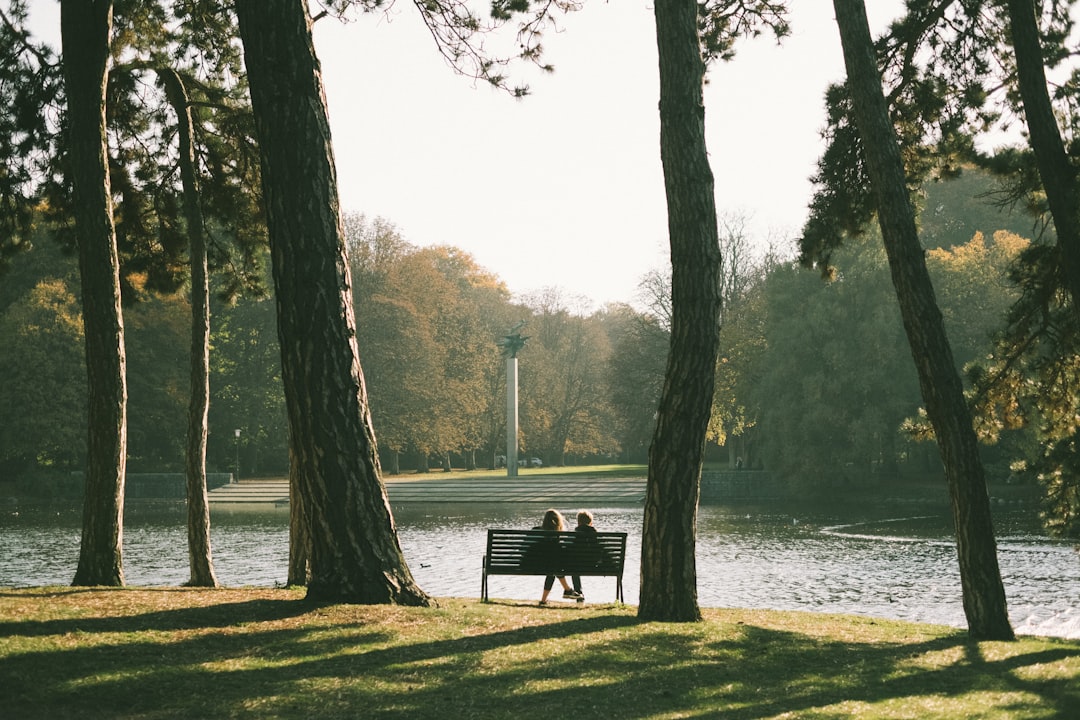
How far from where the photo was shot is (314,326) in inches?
311

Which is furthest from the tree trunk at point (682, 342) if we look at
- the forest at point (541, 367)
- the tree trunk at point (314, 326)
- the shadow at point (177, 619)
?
the forest at point (541, 367)

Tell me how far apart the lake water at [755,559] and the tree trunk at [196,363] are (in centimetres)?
155

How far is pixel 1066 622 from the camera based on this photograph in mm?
15180

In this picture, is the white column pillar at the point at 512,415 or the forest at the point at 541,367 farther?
the white column pillar at the point at 512,415

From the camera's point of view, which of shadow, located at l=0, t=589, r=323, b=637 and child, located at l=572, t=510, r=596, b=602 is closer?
shadow, located at l=0, t=589, r=323, b=637

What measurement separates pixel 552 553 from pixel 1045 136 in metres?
6.16

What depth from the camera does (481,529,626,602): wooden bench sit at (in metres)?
11.3

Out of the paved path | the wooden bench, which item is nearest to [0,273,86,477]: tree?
the paved path

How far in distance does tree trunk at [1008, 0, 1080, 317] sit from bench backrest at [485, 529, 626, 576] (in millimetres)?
5058

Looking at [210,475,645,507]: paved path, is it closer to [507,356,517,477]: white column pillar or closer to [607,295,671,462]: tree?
[507,356,517,477]: white column pillar

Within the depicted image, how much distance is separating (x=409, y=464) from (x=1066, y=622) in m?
52.4

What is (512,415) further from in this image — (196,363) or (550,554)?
(550,554)

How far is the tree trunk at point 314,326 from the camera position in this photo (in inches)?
311

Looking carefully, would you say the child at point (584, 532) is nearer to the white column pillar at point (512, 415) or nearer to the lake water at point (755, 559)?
the lake water at point (755, 559)
